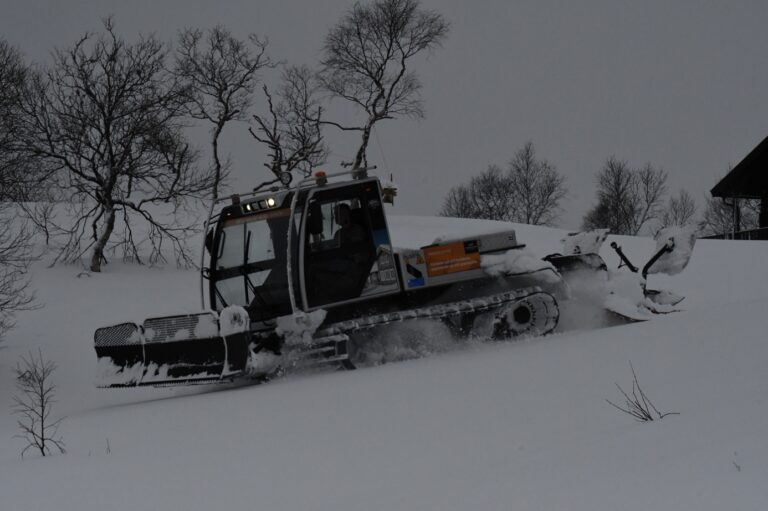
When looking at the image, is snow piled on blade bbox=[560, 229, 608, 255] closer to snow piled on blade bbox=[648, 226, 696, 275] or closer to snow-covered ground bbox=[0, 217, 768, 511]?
snow piled on blade bbox=[648, 226, 696, 275]

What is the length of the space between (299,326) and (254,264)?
121cm

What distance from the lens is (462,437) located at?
15.8 ft

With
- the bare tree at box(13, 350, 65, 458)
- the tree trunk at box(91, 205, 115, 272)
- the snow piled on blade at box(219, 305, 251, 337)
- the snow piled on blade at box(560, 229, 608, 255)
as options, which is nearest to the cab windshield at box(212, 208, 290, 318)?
the snow piled on blade at box(219, 305, 251, 337)

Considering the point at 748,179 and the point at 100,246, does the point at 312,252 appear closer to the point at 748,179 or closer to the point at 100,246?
the point at 100,246

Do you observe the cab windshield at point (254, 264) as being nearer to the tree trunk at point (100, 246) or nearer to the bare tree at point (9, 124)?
the bare tree at point (9, 124)

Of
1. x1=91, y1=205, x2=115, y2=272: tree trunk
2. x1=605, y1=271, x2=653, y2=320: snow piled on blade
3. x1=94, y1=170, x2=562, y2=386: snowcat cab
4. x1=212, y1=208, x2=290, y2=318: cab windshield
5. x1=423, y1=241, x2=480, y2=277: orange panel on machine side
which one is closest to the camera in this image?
x1=94, y1=170, x2=562, y2=386: snowcat cab

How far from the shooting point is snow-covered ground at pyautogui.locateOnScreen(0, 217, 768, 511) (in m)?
3.39

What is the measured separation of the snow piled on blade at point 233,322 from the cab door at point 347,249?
1009mm

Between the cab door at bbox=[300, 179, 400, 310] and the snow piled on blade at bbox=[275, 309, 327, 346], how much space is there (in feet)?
0.88

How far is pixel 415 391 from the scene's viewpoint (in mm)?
6781

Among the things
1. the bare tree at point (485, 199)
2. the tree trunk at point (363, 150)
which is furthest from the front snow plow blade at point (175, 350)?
the bare tree at point (485, 199)

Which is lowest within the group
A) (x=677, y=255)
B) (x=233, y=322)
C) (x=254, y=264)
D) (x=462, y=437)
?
(x=462, y=437)

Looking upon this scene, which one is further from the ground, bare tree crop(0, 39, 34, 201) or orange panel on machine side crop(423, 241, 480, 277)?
bare tree crop(0, 39, 34, 201)

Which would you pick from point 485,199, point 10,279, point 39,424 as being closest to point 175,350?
point 39,424
